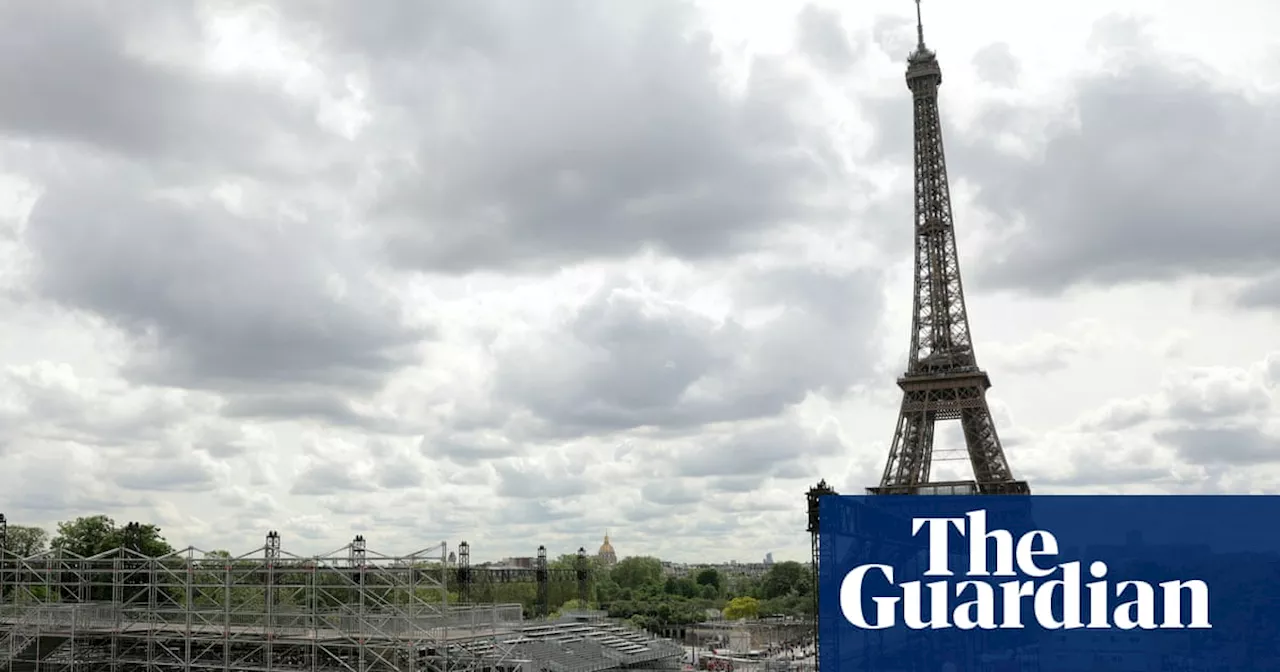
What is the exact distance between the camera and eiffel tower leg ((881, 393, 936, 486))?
219 feet

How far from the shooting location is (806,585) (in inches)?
5984

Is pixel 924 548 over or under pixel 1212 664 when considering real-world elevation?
over

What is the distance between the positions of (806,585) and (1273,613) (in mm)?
110277

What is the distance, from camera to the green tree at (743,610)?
406ft

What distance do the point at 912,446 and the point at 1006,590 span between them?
4589cm

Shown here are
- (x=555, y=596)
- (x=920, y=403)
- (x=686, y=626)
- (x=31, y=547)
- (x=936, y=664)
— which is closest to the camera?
(x=936, y=664)

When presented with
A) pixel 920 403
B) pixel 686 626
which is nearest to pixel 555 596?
pixel 686 626

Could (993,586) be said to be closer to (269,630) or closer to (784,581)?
(269,630)

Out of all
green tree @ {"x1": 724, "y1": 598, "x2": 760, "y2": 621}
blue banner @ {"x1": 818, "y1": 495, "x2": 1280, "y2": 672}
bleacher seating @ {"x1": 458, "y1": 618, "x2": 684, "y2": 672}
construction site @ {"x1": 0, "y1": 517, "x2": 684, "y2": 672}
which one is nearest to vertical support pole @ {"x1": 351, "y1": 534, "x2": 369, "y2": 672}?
construction site @ {"x1": 0, "y1": 517, "x2": 684, "y2": 672}

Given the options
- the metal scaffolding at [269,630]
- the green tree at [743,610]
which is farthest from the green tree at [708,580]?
the metal scaffolding at [269,630]

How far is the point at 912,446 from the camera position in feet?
223

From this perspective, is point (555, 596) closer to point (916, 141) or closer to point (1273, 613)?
point (916, 141)

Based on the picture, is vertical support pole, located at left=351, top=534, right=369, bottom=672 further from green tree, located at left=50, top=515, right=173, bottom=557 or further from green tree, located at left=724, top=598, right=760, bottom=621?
green tree, located at left=724, top=598, right=760, bottom=621

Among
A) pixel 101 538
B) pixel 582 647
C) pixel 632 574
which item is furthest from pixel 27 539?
pixel 632 574
